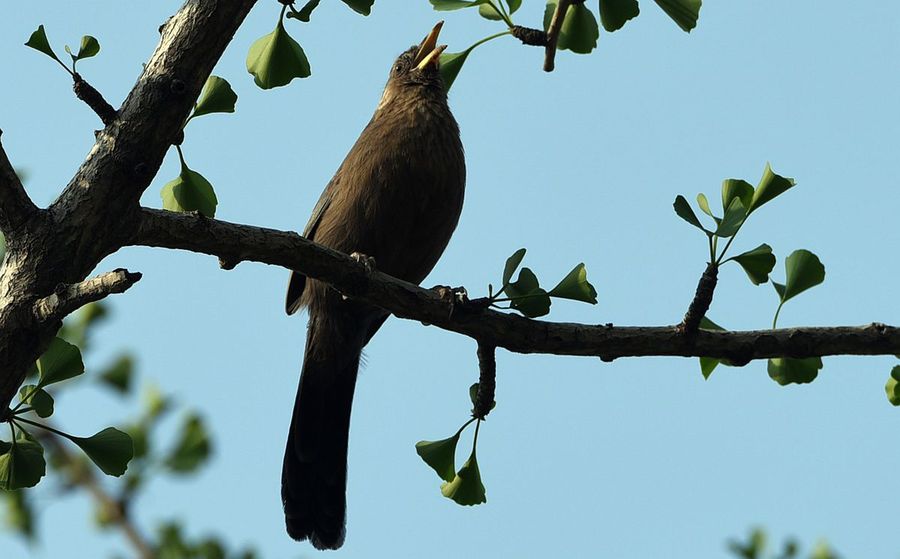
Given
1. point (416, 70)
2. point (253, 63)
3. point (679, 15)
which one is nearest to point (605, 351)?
point (679, 15)

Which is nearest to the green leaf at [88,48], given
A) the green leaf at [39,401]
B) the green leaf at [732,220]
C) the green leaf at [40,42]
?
the green leaf at [40,42]

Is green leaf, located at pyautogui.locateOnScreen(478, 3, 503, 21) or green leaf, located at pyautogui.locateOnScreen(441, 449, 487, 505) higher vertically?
green leaf, located at pyautogui.locateOnScreen(478, 3, 503, 21)

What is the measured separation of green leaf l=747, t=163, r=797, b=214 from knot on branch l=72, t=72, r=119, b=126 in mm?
2080

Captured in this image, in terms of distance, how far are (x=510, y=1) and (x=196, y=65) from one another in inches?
40.5

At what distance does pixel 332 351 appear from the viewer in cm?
577

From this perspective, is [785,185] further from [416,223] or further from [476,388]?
[416,223]

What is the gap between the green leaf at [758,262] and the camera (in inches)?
138

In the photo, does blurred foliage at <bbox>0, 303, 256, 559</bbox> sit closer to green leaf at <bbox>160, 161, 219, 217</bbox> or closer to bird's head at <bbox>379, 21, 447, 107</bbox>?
green leaf at <bbox>160, 161, 219, 217</bbox>

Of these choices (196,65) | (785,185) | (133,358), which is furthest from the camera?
(133,358)

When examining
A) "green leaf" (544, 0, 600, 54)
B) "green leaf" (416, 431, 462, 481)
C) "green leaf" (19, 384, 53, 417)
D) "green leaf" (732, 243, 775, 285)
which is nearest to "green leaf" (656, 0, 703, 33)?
"green leaf" (544, 0, 600, 54)

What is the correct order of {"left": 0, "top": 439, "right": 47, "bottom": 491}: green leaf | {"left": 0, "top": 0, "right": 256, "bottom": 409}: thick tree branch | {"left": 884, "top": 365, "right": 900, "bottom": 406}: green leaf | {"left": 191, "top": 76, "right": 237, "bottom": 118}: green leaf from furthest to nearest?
{"left": 884, "top": 365, "right": 900, "bottom": 406}: green leaf
{"left": 191, "top": 76, "right": 237, "bottom": 118}: green leaf
{"left": 0, "top": 439, "right": 47, "bottom": 491}: green leaf
{"left": 0, "top": 0, "right": 256, "bottom": 409}: thick tree branch

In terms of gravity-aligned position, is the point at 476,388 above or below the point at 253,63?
below

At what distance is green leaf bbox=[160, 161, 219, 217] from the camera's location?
150 inches

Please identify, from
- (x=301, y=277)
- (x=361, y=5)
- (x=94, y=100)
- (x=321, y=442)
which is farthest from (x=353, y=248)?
(x=94, y=100)
